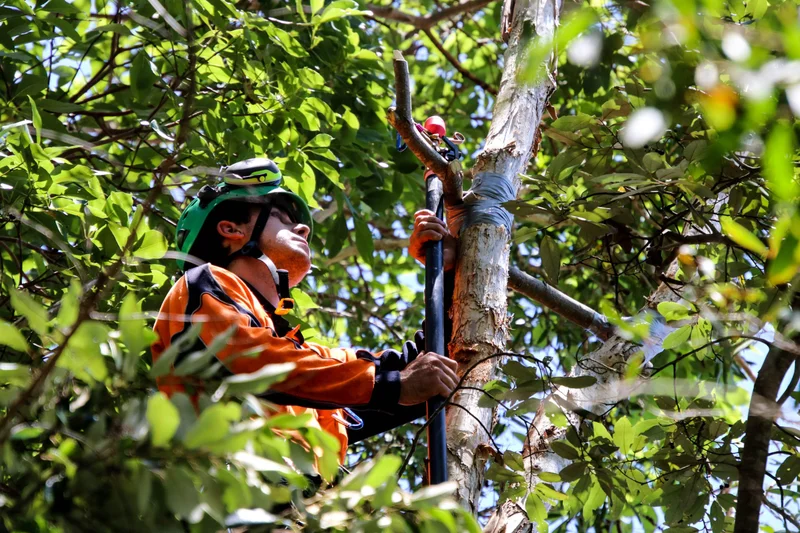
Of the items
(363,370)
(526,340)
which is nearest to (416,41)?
(526,340)

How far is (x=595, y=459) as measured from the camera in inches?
95.4

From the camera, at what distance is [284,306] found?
10.2 ft

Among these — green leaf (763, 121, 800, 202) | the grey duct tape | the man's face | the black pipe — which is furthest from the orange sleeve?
green leaf (763, 121, 800, 202)

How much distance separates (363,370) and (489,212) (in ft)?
1.98

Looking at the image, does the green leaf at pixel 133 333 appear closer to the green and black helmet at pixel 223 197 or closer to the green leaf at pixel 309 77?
the green and black helmet at pixel 223 197

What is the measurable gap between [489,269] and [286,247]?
0.87m

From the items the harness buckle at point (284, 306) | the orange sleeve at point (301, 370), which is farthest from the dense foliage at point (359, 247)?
the harness buckle at point (284, 306)

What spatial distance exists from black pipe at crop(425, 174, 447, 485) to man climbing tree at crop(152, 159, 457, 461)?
51mm

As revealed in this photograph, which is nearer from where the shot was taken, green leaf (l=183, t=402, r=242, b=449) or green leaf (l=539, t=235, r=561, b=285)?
green leaf (l=183, t=402, r=242, b=449)

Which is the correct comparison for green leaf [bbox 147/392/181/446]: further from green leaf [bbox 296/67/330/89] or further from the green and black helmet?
green leaf [bbox 296/67/330/89]

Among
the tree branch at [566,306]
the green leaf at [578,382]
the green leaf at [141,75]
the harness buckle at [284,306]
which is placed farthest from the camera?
the green leaf at [141,75]

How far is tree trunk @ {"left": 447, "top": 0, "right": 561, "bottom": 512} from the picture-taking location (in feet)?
7.75

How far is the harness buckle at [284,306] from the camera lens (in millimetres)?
2981

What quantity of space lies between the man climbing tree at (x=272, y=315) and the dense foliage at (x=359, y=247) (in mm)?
136
